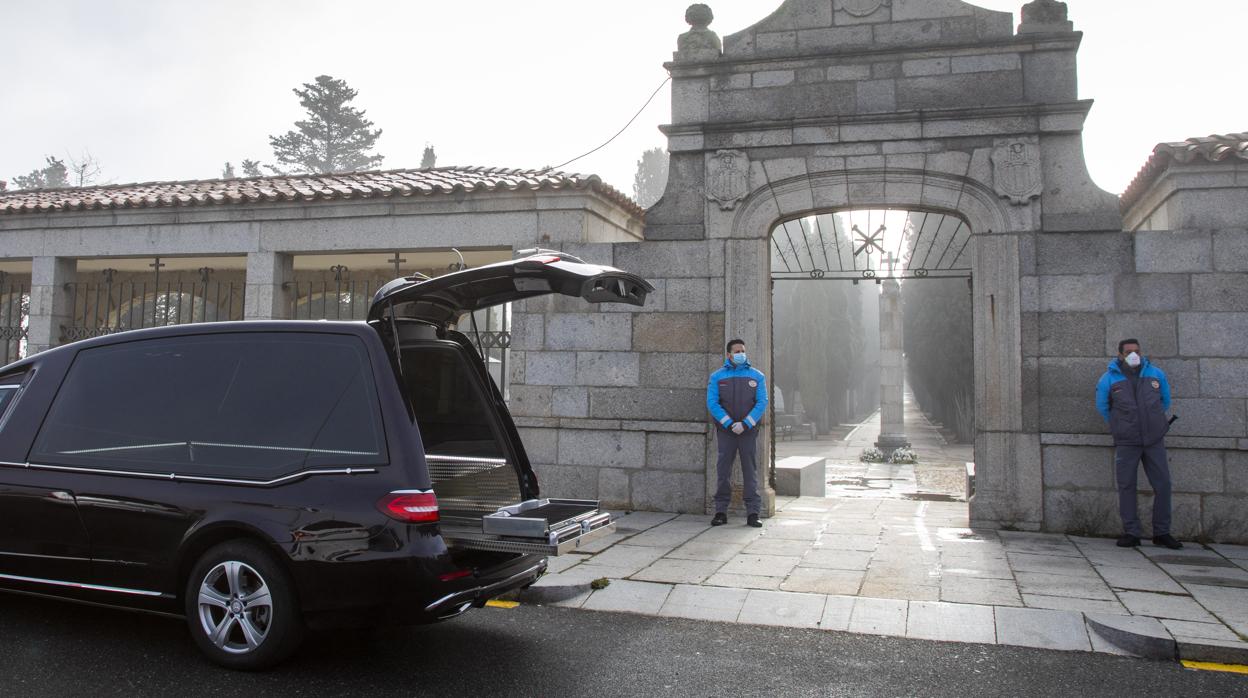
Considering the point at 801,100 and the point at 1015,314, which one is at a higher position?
the point at 801,100

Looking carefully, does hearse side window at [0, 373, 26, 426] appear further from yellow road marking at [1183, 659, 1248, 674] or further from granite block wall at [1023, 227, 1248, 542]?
granite block wall at [1023, 227, 1248, 542]

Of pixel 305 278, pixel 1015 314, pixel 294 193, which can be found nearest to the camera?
pixel 1015 314

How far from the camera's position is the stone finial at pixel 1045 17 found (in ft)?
27.6

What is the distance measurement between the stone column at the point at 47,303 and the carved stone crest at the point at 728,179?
908 cm

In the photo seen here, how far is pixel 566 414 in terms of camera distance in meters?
9.42

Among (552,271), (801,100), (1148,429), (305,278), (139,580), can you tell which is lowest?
(139,580)

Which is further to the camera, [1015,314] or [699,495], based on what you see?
[699,495]

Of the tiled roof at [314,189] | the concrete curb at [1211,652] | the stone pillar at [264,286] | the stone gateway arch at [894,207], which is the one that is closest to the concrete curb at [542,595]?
the concrete curb at [1211,652]

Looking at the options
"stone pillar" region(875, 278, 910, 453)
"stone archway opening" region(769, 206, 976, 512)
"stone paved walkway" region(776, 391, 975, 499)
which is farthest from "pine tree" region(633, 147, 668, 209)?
"stone pillar" region(875, 278, 910, 453)

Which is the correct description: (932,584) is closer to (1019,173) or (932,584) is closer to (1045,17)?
(1019,173)

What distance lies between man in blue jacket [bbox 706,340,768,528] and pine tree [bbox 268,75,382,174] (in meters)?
43.1

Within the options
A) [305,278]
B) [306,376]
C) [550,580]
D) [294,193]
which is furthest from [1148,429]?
Result: [305,278]

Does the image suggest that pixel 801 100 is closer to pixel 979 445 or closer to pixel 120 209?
pixel 979 445

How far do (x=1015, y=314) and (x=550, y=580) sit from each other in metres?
5.43
